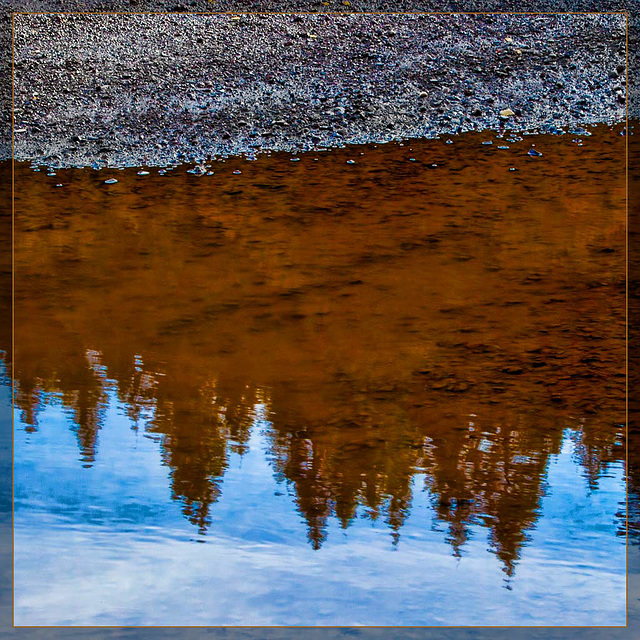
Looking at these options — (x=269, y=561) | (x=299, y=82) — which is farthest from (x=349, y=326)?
(x=299, y=82)

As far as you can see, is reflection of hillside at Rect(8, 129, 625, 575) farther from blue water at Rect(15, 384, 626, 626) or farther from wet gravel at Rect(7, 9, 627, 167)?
wet gravel at Rect(7, 9, 627, 167)

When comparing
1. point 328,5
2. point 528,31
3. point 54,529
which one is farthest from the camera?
point 328,5

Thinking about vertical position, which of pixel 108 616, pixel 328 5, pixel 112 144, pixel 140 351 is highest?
pixel 328 5

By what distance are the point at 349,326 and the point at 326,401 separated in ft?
2.57

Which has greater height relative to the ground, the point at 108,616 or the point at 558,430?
the point at 558,430

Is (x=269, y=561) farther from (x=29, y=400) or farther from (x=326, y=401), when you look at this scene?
(x=29, y=400)

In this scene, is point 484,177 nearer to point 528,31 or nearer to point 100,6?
point 528,31

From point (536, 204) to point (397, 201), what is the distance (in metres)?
1.16

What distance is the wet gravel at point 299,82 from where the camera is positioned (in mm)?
6855

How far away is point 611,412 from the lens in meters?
3.37

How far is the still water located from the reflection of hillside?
0.6 inches

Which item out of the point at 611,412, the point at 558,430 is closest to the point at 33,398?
the point at 558,430

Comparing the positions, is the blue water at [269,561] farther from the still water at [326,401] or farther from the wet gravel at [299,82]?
the wet gravel at [299,82]

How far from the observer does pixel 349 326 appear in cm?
419
